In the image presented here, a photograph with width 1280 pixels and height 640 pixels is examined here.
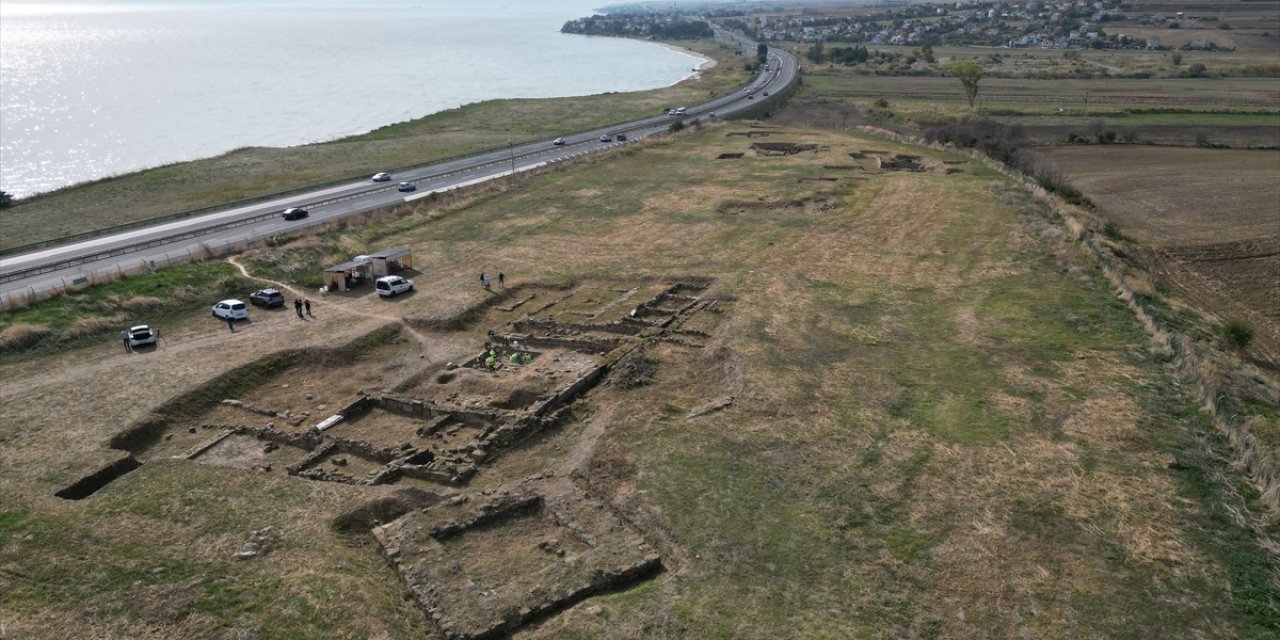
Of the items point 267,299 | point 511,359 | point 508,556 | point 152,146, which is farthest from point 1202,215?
point 152,146

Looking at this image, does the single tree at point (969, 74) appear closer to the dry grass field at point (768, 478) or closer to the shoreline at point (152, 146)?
the dry grass field at point (768, 478)

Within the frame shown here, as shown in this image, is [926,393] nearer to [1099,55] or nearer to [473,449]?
[473,449]

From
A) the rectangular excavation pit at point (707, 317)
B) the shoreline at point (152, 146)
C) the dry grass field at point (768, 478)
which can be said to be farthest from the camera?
the shoreline at point (152, 146)

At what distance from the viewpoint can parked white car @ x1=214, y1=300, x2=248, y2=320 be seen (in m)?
39.5

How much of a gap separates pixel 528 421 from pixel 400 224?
33.5 metres

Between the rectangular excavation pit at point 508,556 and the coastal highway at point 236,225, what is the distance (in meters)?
31.2

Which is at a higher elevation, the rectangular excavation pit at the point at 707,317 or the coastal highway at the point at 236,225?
the coastal highway at the point at 236,225

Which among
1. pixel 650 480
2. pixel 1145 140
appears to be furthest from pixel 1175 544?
pixel 1145 140

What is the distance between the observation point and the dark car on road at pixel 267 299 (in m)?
41.7

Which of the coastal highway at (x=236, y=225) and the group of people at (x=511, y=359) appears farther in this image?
the coastal highway at (x=236, y=225)

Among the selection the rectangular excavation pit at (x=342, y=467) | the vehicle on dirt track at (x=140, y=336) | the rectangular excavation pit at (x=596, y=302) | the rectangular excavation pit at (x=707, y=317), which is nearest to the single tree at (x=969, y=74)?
the rectangular excavation pit at (x=596, y=302)

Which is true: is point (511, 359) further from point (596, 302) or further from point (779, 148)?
point (779, 148)

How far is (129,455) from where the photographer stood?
2683 centimetres

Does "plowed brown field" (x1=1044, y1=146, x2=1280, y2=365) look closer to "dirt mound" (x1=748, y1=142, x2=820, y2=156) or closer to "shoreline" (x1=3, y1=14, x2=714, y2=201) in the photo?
"dirt mound" (x1=748, y1=142, x2=820, y2=156)
